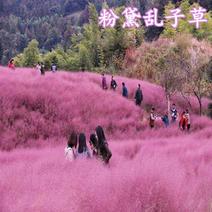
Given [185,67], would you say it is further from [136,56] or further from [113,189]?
[113,189]

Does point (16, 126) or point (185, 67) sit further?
point (185, 67)

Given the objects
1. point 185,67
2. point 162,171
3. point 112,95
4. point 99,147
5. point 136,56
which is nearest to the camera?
point 162,171

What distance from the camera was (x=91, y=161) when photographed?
10.7m

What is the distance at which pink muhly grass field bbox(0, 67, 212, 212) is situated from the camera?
7.02 m

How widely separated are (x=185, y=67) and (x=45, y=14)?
166m

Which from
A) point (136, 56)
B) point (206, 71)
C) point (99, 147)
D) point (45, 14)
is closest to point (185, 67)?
point (206, 71)

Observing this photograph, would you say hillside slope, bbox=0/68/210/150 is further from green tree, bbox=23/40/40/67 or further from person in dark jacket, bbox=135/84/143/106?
green tree, bbox=23/40/40/67

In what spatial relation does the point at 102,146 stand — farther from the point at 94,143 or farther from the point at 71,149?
the point at 71,149

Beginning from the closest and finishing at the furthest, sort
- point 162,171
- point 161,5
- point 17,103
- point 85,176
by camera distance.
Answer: point 162,171 < point 85,176 < point 17,103 < point 161,5

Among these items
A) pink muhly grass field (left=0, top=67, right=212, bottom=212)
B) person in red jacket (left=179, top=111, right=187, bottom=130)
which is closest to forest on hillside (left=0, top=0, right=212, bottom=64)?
pink muhly grass field (left=0, top=67, right=212, bottom=212)

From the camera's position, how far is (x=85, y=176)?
30.3 feet

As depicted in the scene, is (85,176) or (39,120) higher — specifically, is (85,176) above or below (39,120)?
above

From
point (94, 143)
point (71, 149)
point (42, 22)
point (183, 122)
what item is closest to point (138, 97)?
point (183, 122)

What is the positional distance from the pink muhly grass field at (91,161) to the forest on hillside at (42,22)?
46353 mm
